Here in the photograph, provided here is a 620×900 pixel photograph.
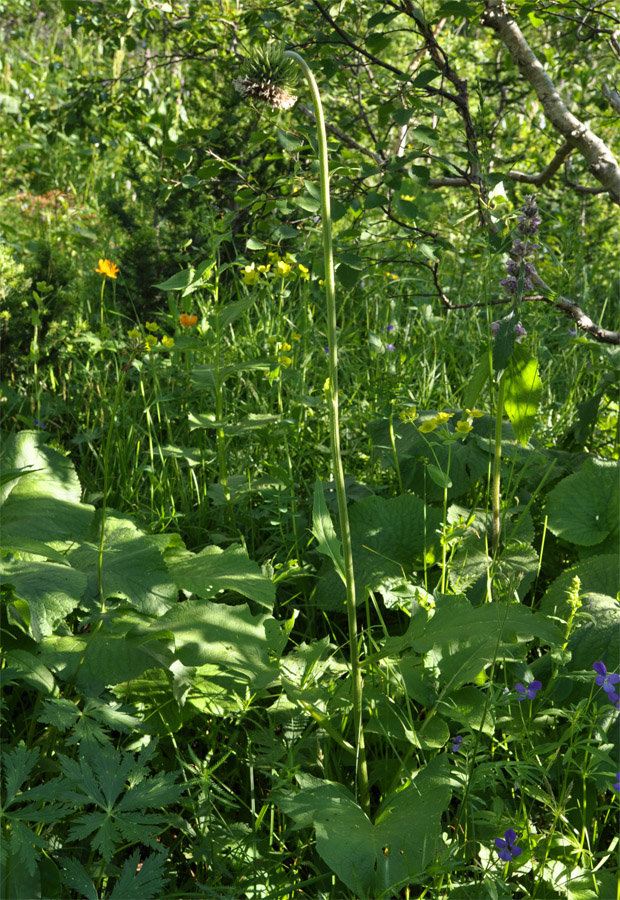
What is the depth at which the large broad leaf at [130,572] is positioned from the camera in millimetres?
1274

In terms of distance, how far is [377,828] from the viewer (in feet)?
3.44

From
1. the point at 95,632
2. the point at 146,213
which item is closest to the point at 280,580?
the point at 95,632

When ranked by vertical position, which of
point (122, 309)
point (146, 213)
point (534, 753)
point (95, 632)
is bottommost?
point (534, 753)

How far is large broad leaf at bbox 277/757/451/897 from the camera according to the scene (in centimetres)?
98

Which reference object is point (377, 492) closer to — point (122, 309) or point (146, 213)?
point (122, 309)

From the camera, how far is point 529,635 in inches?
46.3

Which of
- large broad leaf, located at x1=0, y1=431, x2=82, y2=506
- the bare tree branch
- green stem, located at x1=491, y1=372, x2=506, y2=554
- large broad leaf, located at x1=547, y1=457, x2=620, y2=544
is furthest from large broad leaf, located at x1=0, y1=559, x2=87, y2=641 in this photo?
the bare tree branch

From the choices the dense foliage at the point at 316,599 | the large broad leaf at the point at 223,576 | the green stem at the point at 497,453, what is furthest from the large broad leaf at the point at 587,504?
the large broad leaf at the point at 223,576

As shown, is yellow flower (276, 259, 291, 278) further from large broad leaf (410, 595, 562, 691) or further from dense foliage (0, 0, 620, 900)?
large broad leaf (410, 595, 562, 691)

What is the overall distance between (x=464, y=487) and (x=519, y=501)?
191mm

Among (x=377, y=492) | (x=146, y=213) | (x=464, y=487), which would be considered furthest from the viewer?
(x=146, y=213)

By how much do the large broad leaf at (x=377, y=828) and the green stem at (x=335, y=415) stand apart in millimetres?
79

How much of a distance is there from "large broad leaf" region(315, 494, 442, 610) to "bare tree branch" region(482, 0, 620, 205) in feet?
→ 3.59

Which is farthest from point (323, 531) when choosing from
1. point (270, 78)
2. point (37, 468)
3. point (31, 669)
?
point (37, 468)
